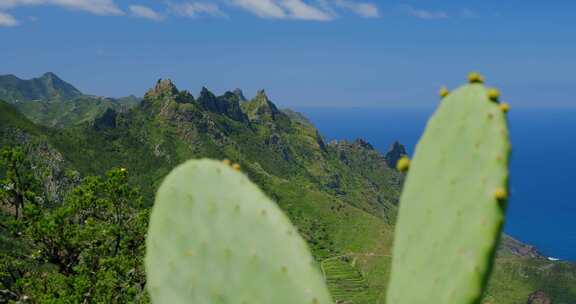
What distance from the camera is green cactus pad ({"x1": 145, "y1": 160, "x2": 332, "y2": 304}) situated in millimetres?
2596

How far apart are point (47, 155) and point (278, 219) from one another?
132557 millimetres

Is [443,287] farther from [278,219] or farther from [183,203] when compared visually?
[183,203]

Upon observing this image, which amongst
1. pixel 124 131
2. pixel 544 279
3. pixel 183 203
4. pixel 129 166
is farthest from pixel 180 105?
pixel 183 203

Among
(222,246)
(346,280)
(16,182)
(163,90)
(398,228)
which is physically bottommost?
(346,280)

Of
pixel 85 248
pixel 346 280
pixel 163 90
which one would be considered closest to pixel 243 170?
pixel 346 280

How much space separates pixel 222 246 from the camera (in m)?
2.68

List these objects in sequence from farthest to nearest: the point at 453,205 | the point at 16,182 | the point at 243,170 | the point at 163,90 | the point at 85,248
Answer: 1. the point at 163,90
2. the point at 243,170
3. the point at 16,182
4. the point at 85,248
5. the point at 453,205

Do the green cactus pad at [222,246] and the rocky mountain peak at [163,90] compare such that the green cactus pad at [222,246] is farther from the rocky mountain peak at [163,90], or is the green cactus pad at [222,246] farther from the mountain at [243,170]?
the rocky mountain peak at [163,90]

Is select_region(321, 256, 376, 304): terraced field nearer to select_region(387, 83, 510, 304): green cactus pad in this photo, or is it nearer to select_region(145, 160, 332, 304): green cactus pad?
select_region(145, 160, 332, 304): green cactus pad

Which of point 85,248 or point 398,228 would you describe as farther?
point 85,248

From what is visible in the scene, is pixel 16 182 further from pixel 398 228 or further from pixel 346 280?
pixel 346 280

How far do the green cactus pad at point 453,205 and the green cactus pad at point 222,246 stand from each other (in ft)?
1.42

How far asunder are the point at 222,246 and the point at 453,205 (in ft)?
3.48

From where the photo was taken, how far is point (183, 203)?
2.83m
